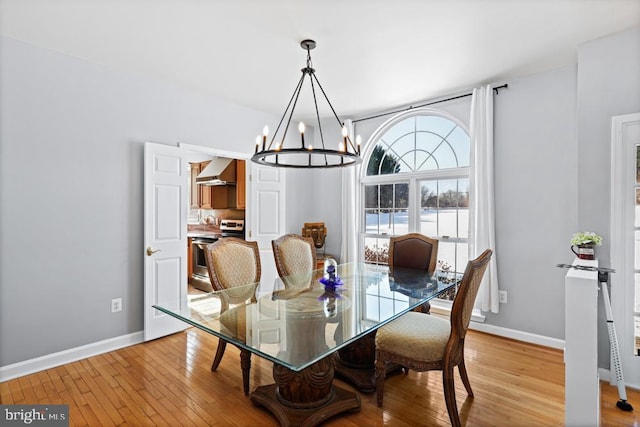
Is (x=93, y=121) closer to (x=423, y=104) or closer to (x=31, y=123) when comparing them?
(x=31, y=123)

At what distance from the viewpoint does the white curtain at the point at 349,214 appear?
463cm

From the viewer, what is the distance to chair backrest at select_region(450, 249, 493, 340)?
1.89 m

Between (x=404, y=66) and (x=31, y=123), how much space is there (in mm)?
3239

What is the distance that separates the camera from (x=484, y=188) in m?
3.44

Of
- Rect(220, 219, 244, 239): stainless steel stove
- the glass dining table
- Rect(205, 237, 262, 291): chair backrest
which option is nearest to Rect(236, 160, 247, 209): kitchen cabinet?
Rect(220, 219, 244, 239): stainless steel stove

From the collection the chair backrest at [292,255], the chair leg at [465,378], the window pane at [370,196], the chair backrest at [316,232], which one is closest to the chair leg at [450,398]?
the chair leg at [465,378]

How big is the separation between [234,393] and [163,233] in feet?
6.05

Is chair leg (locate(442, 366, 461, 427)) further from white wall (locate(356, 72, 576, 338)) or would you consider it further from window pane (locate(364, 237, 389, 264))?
window pane (locate(364, 237, 389, 264))

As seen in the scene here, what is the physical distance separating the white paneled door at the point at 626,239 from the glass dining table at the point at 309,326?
122 cm

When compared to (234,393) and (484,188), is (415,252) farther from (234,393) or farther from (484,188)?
(234,393)

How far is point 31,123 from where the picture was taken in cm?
268

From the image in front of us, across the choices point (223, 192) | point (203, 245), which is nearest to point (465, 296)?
point (203, 245)

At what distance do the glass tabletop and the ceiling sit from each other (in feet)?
6.26

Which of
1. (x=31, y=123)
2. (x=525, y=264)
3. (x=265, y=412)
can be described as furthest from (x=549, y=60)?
(x=31, y=123)
